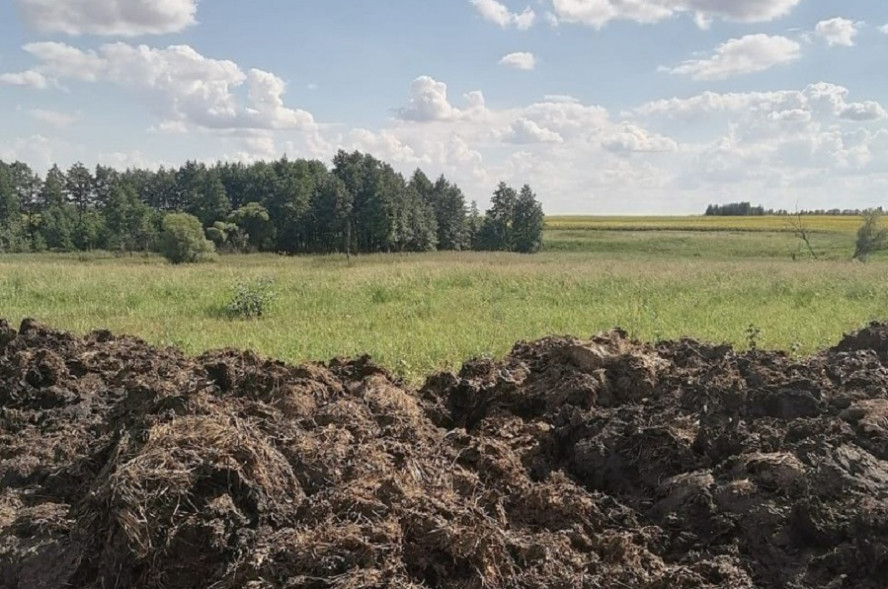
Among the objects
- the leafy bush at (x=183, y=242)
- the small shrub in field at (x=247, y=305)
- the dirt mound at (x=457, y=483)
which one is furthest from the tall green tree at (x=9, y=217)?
the dirt mound at (x=457, y=483)

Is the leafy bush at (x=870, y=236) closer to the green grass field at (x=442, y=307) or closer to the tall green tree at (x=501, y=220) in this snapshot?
the green grass field at (x=442, y=307)

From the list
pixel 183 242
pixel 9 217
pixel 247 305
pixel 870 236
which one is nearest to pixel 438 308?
pixel 247 305

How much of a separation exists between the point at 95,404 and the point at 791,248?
5652cm

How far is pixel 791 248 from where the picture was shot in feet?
176

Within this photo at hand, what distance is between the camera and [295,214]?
70.8 m

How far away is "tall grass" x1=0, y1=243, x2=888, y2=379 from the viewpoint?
10266 mm

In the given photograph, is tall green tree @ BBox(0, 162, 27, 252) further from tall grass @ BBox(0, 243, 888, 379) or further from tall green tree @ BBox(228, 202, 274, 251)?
tall grass @ BBox(0, 243, 888, 379)

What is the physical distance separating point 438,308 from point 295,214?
194 ft

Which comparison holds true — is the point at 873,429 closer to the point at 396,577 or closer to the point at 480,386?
the point at 480,386

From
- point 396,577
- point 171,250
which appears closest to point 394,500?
point 396,577

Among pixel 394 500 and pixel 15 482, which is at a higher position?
pixel 394 500

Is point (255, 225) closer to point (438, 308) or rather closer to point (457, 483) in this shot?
point (438, 308)

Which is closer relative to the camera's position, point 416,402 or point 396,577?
point 396,577

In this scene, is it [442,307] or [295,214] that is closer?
[442,307]
